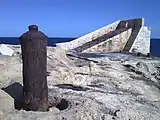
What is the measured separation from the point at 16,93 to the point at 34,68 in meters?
0.93

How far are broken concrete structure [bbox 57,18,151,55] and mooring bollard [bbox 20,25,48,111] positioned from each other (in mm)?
13002

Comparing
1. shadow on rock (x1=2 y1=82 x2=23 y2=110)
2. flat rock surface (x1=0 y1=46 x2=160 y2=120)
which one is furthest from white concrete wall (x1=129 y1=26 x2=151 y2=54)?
shadow on rock (x1=2 y1=82 x2=23 y2=110)

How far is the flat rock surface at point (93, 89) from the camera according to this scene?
15.2 ft

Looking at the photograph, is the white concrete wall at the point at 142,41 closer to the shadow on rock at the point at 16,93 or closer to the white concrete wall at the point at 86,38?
the white concrete wall at the point at 86,38

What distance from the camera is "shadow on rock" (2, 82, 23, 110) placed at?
204 inches

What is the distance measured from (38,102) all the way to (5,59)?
13.9 ft

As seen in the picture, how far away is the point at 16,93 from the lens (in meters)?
5.50

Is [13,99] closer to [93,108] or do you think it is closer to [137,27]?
[93,108]

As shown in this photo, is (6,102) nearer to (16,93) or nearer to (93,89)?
(16,93)

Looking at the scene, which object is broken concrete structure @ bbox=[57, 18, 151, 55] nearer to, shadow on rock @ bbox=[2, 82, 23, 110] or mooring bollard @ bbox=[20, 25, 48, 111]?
shadow on rock @ bbox=[2, 82, 23, 110]

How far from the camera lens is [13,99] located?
5.10 meters

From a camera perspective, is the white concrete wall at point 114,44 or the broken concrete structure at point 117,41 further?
the broken concrete structure at point 117,41

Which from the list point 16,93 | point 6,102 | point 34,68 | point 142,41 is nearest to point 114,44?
point 142,41

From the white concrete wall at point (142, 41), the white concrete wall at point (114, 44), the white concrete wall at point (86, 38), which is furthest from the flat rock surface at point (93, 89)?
the white concrete wall at point (86, 38)
